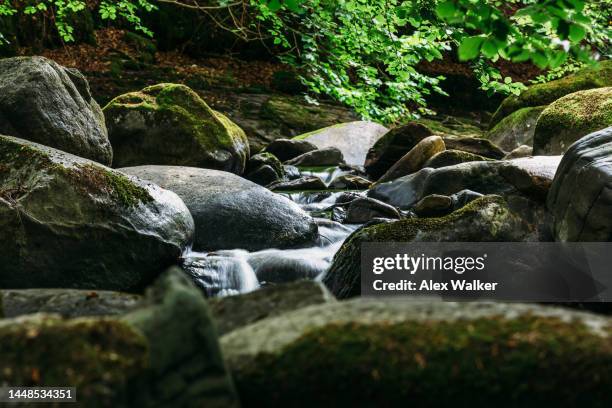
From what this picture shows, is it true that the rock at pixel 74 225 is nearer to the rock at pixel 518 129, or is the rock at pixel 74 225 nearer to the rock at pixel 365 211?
the rock at pixel 365 211

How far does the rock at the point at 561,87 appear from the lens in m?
14.4

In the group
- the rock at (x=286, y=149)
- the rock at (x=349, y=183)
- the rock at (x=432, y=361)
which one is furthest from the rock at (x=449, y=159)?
the rock at (x=432, y=361)

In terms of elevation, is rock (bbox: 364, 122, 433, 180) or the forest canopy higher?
the forest canopy

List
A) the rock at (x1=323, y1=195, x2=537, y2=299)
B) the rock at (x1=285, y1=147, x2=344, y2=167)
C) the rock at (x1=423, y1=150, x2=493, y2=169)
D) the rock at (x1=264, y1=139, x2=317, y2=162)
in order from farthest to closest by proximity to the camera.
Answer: the rock at (x1=264, y1=139, x2=317, y2=162) → the rock at (x1=285, y1=147, x2=344, y2=167) → the rock at (x1=423, y1=150, x2=493, y2=169) → the rock at (x1=323, y1=195, x2=537, y2=299)

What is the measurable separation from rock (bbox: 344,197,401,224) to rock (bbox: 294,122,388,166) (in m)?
6.24

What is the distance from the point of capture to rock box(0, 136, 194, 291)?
4.97 m

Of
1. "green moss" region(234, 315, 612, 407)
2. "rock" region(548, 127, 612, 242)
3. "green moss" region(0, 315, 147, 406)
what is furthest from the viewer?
"rock" region(548, 127, 612, 242)

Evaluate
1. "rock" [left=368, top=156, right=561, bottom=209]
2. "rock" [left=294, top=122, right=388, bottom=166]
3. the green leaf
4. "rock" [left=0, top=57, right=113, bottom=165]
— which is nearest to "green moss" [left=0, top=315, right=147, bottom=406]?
the green leaf

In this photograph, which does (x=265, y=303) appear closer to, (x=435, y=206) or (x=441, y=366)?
(x=441, y=366)

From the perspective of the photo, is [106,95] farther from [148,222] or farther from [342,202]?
[148,222]

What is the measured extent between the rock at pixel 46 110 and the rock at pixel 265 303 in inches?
189

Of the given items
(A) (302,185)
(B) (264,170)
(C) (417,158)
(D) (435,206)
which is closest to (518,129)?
(C) (417,158)

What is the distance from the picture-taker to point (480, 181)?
8.06 m

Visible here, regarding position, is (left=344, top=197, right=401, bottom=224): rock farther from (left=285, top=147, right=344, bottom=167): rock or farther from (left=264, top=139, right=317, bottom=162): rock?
(left=264, top=139, right=317, bottom=162): rock
